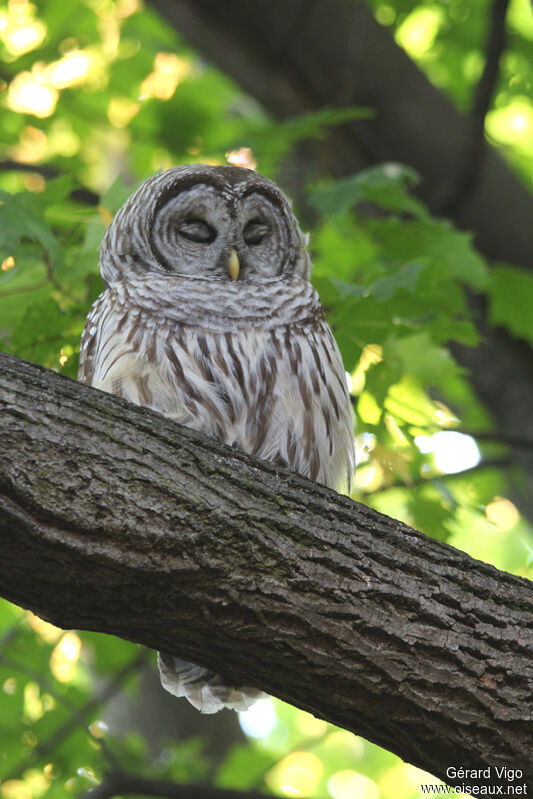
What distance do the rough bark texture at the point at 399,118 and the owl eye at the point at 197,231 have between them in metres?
2.20

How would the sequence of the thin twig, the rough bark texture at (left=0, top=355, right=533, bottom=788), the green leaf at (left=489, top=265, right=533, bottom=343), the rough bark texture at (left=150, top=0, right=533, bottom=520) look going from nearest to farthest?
the rough bark texture at (left=0, top=355, right=533, bottom=788)
the green leaf at (left=489, top=265, right=533, bottom=343)
the thin twig
the rough bark texture at (left=150, top=0, right=533, bottom=520)

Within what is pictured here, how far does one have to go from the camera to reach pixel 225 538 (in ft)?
8.02

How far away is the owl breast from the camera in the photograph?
3484mm

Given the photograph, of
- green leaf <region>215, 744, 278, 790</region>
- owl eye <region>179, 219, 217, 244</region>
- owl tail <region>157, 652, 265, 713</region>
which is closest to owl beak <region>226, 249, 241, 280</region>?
owl eye <region>179, 219, 217, 244</region>

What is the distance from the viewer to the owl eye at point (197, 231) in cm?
404

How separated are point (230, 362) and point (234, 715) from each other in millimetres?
3685

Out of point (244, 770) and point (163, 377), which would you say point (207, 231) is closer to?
point (163, 377)

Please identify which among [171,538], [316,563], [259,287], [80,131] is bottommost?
[171,538]

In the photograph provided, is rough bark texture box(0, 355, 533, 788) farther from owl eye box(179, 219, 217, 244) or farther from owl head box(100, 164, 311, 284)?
owl eye box(179, 219, 217, 244)

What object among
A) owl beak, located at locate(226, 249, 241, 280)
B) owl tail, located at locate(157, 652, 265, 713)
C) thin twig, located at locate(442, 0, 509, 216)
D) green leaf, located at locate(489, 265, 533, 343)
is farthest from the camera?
thin twig, located at locate(442, 0, 509, 216)

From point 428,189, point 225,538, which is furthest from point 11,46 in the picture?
point 225,538

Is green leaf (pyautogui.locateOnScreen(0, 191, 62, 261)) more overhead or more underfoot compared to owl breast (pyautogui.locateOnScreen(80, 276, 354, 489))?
more underfoot

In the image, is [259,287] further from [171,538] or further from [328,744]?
[328,744]

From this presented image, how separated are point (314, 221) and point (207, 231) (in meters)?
2.54
